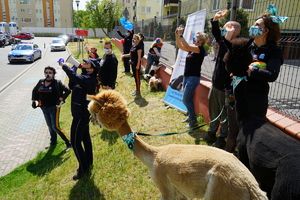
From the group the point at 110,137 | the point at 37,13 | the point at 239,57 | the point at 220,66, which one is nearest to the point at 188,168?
the point at 239,57

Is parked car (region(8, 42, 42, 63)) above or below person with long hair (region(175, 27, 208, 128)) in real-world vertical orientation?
below

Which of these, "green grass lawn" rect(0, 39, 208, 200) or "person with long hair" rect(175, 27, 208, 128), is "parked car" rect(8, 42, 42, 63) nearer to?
"green grass lawn" rect(0, 39, 208, 200)

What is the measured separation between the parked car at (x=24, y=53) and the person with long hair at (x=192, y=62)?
748 inches

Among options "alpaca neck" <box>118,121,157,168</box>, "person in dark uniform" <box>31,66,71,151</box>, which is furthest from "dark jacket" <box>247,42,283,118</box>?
"person in dark uniform" <box>31,66,71,151</box>

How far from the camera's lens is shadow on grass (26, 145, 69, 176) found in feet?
15.1

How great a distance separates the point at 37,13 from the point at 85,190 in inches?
3839

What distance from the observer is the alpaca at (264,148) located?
166 centimetres

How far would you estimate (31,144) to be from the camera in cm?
604

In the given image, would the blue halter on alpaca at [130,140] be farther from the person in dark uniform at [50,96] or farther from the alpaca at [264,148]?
the person in dark uniform at [50,96]

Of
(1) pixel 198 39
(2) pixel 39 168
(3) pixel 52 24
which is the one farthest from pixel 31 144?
(3) pixel 52 24

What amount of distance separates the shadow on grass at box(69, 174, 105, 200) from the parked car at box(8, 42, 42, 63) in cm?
1915

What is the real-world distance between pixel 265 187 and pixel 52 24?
318 ft

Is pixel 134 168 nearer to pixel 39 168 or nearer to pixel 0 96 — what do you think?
pixel 39 168

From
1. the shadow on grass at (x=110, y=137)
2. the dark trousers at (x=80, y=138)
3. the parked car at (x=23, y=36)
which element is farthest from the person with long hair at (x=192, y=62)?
the parked car at (x=23, y=36)
